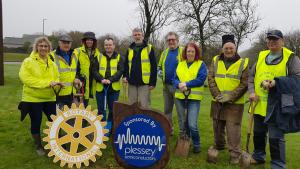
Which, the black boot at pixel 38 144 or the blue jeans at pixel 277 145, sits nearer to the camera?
the blue jeans at pixel 277 145

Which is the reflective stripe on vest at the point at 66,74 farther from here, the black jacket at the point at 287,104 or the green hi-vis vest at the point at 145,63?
the black jacket at the point at 287,104

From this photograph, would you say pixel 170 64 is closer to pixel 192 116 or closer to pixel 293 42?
pixel 192 116

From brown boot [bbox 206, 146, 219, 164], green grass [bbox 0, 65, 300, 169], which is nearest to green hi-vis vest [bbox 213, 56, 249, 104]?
brown boot [bbox 206, 146, 219, 164]

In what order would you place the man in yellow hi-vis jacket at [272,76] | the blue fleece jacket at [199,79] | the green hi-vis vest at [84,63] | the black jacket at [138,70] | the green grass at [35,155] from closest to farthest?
the man in yellow hi-vis jacket at [272,76]
the green grass at [35,155]
the blue fleece jacket at [199,79]
the green hi-vis vest at [84,63]
the black jacket at [138,70]

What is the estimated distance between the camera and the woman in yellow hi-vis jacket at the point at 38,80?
19.6 ft

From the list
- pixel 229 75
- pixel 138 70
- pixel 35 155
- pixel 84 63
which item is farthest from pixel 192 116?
pixel 35 155

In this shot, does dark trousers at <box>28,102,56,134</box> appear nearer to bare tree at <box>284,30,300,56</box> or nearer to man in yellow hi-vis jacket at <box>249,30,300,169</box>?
man in yellow hi-vis jacket at <box>249,30,300,169</box>

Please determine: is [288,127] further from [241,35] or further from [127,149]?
[241,35]

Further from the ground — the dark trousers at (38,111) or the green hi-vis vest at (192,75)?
the green hi-vis vest at (192,75)

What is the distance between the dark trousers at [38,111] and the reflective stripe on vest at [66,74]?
30cm

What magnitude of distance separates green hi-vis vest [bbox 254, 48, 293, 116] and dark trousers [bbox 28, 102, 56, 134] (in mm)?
3545

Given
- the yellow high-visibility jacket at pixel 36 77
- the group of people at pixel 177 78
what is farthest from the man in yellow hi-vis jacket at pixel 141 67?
the yellow high-visibility jacket at pixel 36 77

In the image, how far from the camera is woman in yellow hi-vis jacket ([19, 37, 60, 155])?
5973 mm

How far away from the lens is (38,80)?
5977mm
